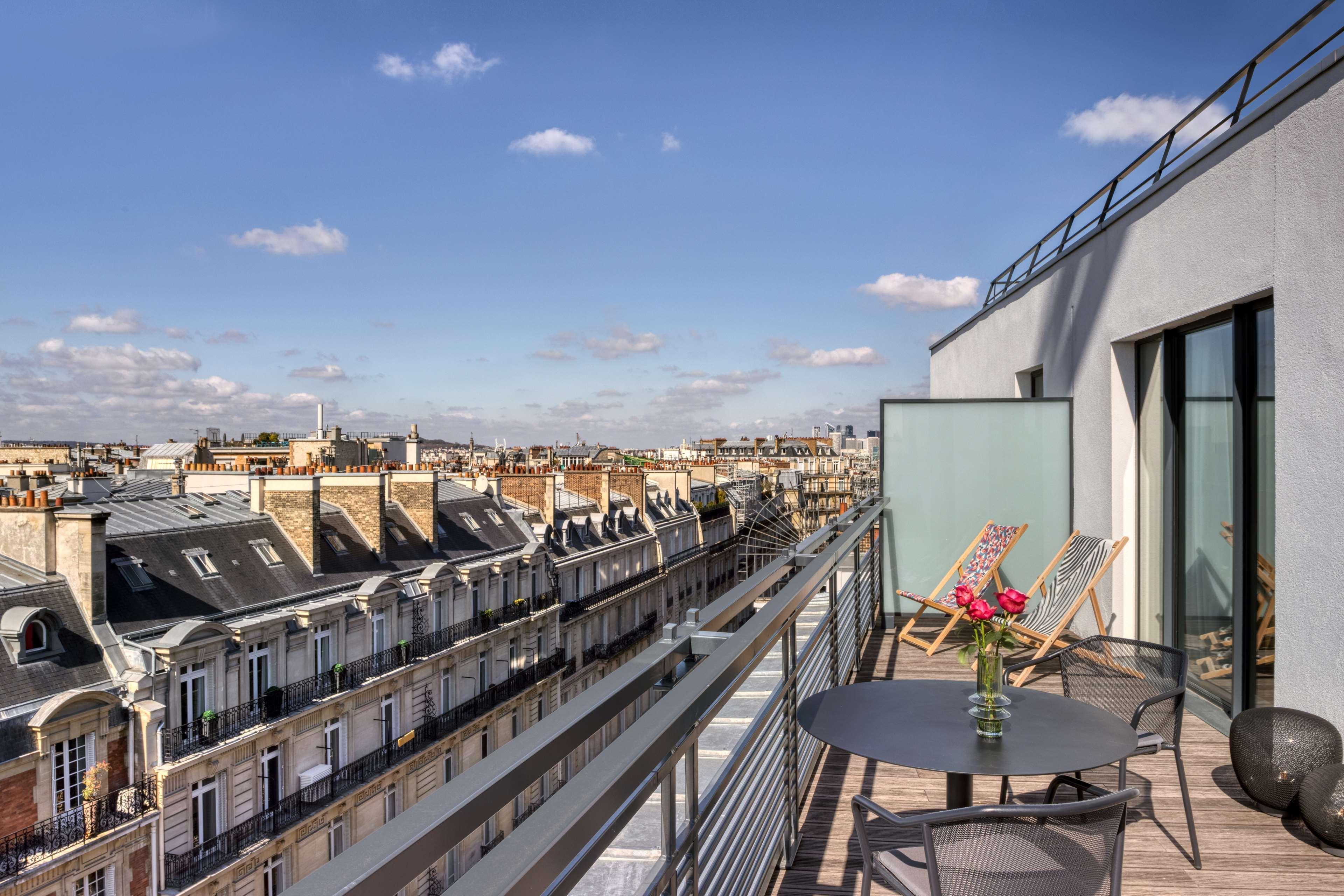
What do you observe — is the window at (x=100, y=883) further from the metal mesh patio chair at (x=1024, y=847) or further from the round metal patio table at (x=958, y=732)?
the metal mesh patio chair at (x=1024, y=847)

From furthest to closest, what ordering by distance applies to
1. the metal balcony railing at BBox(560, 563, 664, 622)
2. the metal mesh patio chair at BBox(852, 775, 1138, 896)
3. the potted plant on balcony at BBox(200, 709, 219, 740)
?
the metal balcony railing at BBox(560, 563, 664, 622)
the potted plant on balcony at BBox(200, 709, 219, 740)
the metal mesh patio chair at BBox(852, 775, 1138, 896)

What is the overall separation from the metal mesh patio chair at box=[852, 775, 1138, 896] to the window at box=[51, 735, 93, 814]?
597 inches

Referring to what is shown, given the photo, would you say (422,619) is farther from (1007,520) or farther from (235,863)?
(1007,520)

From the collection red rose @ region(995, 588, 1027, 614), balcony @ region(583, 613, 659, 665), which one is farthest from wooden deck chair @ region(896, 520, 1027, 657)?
balcony @ region(583, 613, 659, 665)

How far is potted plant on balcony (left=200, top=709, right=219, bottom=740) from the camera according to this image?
46.5 feet

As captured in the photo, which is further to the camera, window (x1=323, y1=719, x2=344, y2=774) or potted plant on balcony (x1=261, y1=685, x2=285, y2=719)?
window (x1=323, y1=719, x2=344, y2=774)

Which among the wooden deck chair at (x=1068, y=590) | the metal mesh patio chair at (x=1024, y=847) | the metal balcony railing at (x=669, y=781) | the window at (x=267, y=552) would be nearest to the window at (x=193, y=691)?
the window at (x=267, y=552)

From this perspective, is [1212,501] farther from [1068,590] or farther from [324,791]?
[324,791]

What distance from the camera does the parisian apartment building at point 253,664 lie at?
12.9 metres

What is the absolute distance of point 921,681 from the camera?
9.37ft

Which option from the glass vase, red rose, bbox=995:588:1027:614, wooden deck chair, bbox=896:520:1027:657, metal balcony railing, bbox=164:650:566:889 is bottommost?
metal balcony railing, bbox=164:650:566:889

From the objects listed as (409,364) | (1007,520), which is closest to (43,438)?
(409,364)

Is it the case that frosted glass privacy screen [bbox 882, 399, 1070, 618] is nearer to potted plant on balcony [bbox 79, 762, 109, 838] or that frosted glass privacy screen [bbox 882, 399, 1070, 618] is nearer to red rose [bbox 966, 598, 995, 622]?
red rose [bbox 966, 598, 995, 622]

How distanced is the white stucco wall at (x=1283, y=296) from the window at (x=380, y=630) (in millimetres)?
16591
